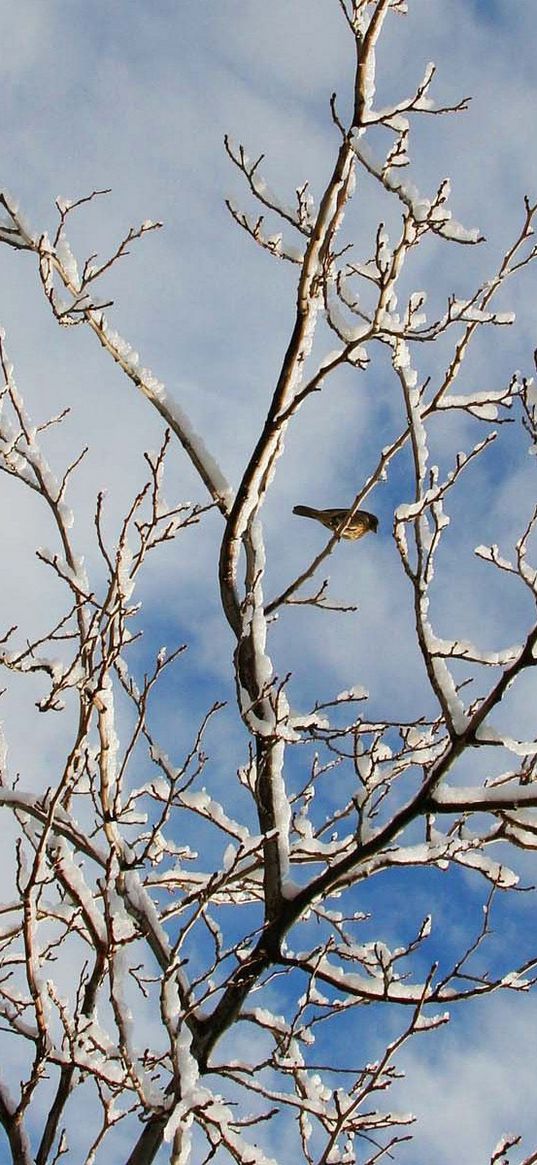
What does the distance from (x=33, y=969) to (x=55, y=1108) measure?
72 centimetres

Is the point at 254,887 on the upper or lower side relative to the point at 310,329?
lower

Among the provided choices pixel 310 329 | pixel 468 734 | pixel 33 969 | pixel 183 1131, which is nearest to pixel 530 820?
pixel 468 734

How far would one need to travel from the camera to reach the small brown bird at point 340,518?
6.07 metres

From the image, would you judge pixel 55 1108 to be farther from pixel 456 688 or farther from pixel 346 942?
pixel 456 688

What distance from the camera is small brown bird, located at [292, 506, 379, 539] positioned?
607cm

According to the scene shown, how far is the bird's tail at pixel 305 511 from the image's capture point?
6410 millimetres

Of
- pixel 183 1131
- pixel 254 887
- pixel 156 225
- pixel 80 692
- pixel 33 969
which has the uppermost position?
pixel 156 225

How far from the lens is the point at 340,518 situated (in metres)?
6.23

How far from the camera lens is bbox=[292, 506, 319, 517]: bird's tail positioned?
21.0 ft

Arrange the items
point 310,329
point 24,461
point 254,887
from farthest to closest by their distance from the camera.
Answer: point 254,887 < point 24,461 < point 310,329

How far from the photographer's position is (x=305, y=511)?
6480 mm

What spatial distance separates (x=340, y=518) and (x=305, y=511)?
1.07 ft

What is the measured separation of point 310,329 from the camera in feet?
16.2

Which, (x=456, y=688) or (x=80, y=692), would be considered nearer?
(x=80, y=692)
